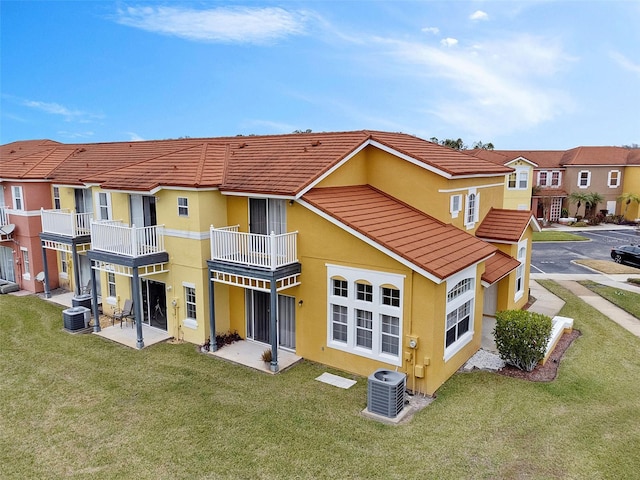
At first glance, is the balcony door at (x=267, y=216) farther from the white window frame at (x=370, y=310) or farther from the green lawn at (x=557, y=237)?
the green lawn at (x=557, y=237)

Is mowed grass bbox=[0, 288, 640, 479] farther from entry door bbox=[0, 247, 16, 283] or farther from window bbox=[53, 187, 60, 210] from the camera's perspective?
entry door bbox=[0, 247, 16, 283]

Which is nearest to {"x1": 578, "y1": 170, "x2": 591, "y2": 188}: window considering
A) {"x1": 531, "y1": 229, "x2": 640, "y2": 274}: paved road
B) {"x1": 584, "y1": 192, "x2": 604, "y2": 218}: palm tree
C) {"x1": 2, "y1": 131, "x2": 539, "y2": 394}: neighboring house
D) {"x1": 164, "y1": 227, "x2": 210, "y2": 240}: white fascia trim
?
{"x1": 584, "y1": 192, "x2": 604, "y2": 218}: palm tree

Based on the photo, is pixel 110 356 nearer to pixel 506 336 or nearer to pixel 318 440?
pixel 318 440

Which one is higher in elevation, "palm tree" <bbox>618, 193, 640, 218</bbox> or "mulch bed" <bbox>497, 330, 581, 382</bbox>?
"palm tree" <bbox>618, 193, 640, 218</bbox>

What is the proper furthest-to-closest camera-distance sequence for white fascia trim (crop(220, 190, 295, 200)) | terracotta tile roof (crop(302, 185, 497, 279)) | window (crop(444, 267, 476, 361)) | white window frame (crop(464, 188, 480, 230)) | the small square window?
white window frame (crop(464, 188, 480, 230))
white fascia trim (crop(220, 190, 295, 200))
the small square window
window (crop(444, 267, 476, 361))
terracotta tile roof (crop(302, 185, 497, 279))

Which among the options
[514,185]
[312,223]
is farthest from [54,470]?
[514,185]

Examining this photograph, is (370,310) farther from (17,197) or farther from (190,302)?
(17,197)

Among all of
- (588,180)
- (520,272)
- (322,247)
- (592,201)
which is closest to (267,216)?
(322,247)
